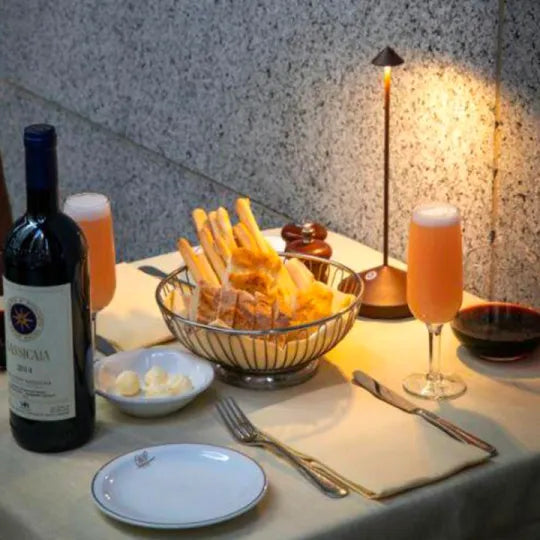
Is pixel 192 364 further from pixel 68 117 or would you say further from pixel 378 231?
pixel 68 117

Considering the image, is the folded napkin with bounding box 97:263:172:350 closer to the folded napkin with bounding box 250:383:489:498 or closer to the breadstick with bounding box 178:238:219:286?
the breadstick with bounding box 178:238:219:286

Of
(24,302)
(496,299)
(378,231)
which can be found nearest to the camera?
(24,302)

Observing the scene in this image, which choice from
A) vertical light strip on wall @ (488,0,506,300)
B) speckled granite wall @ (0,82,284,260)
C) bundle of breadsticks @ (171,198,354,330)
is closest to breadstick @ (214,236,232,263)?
bundle of breadsticks @ (171,198,354,330)

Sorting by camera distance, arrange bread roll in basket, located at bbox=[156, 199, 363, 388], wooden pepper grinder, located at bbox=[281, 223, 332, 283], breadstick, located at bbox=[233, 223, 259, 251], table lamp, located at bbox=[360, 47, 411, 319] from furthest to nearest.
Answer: wooden pepper grinder, located at bbox=[281, 223, 332, 283], table lamp, located at bbox=[360, 47, 411, 319], breadstick, located at bbox=[233, 223, 259, 251], bread roll in basket, located at bbox=[156, 199, 363, 388]

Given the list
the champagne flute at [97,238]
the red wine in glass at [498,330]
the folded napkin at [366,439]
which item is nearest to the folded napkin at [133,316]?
the champagne flute at [97,238]

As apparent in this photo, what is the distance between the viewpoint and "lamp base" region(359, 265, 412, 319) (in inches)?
68.3

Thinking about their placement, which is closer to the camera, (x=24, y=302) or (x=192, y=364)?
(x=24, y=302)

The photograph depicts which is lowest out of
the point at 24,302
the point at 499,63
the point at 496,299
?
the point at 496,299

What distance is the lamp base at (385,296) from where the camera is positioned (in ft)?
5.69

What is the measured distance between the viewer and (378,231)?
2152 mm

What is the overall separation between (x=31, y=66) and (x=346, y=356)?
1995 mm

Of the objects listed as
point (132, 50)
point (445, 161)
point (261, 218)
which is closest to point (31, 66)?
point (132, 50)

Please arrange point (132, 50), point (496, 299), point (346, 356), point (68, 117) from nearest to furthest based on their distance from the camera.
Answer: point (346, 356) → point (496, 299) → point (132, 50) → point (68, 117)

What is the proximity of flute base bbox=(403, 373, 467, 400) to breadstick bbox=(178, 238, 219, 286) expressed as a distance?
28cm
